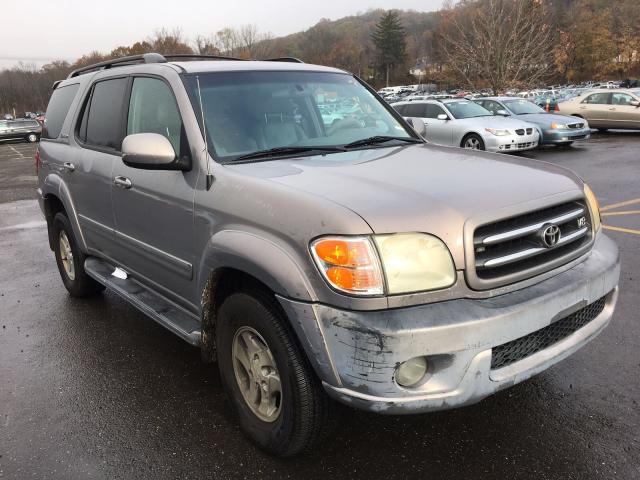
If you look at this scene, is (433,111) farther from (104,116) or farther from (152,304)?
(152,304)

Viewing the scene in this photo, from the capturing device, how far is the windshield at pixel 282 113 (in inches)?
121

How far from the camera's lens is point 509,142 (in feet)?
42.7

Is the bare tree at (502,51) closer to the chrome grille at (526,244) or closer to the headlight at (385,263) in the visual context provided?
the chrome grille at (526,244)

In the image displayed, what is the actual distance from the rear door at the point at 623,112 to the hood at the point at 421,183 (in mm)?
17188

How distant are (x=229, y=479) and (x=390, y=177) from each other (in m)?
1.58

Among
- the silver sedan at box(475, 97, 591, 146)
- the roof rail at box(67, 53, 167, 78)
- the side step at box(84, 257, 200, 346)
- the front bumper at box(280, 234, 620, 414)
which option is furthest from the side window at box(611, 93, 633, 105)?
the front bumper at box(280, 234, 620, 414)

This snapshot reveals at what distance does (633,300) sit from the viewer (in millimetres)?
4309

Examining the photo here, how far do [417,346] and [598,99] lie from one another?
19235 millimetres

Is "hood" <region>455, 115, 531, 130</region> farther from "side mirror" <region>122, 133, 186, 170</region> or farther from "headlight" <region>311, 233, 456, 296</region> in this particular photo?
"headlight" <region>311, 233, 456, 296</region>

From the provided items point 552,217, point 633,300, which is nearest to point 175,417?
point 552,217

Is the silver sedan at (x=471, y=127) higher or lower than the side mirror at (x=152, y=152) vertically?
lower

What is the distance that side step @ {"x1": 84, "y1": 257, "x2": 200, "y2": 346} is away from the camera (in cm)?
308

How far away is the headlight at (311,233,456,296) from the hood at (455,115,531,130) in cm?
1169

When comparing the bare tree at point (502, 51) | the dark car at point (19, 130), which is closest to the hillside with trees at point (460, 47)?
the bare tree at point (502, 51)
